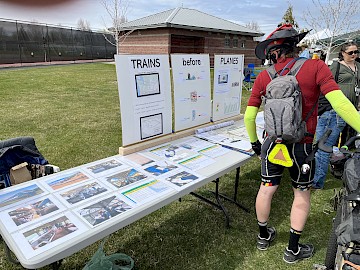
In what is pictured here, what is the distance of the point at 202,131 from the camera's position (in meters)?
3.26

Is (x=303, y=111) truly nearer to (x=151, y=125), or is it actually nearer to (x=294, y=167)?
(x=294, y=167)

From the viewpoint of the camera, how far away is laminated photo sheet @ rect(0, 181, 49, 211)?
68.9 inches

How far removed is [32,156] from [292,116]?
2.30m

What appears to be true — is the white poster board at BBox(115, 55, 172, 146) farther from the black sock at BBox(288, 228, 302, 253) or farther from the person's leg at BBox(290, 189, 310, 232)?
the black sock at BBox(288, 228, 302, 253)

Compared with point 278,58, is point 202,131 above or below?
below

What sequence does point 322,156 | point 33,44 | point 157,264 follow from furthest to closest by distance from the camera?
point 33,44
point 322,156
point 157,264

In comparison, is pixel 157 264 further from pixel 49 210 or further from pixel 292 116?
pixel 292 116

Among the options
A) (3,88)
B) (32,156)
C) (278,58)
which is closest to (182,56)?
(278,58)

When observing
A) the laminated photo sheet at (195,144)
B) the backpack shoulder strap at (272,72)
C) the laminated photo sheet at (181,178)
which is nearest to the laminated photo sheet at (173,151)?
the laminated photo sheet at (195,144)

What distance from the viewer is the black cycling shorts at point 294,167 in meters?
2.09

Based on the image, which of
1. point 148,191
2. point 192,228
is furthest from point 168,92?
point 192,228

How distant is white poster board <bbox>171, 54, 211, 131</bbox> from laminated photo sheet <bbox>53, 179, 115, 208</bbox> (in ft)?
4.10

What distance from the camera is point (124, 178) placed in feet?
6.99

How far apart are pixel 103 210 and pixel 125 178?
17.5 inches
